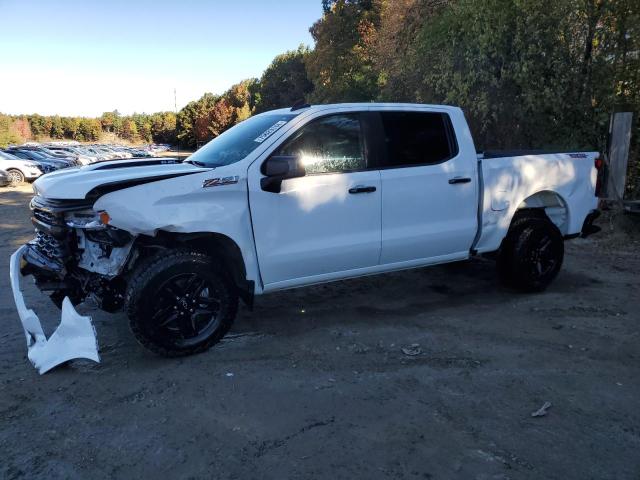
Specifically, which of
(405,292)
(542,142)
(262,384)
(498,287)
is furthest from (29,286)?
(542,142)

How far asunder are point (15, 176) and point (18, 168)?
369mm

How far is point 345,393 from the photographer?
329 centimetres

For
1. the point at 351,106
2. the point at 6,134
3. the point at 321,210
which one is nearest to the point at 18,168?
the point at 351,106

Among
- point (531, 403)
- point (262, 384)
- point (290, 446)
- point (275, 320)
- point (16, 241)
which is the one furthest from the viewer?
point (16, 241)

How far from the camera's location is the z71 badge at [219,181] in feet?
12.0

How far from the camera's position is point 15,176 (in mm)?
19672

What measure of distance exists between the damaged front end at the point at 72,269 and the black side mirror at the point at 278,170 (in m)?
1.10

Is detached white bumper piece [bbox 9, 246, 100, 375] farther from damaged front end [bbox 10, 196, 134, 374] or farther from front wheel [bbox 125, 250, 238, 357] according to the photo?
front wheel [bbox 125, 250, 238, 357]

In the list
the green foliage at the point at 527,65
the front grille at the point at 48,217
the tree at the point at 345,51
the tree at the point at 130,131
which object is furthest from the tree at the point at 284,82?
the front grille at the point at 48,217

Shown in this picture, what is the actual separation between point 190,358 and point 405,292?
252 centimetres

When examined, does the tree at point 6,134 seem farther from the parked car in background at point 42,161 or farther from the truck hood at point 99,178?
the truck hood at point 99,178

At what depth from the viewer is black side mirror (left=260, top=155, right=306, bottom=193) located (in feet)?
12.1

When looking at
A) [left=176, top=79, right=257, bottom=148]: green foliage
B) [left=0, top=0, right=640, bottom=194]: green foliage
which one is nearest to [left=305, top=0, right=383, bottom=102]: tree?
[left=0, top=0, right=640, bottom=194]: green foliage

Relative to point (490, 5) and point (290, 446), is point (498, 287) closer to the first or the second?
point (290, 446)
